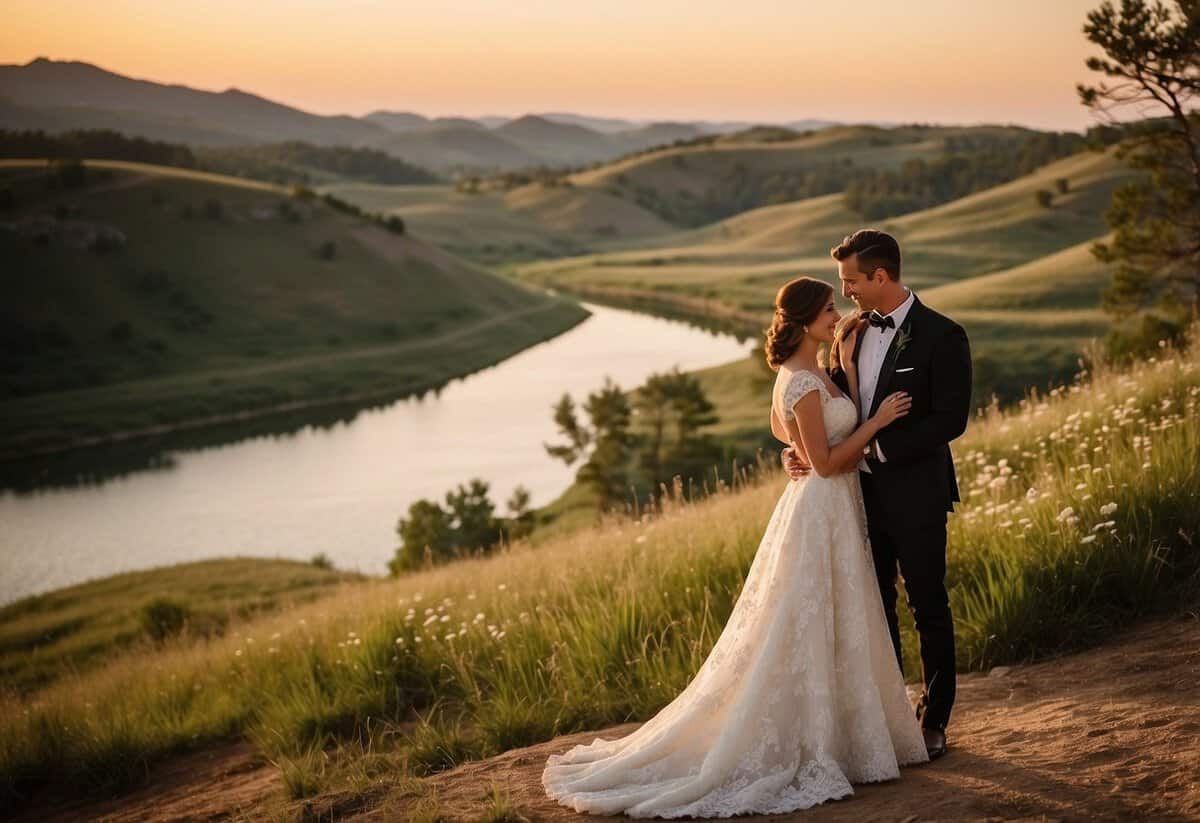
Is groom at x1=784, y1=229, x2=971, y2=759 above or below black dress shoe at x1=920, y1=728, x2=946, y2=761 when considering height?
above

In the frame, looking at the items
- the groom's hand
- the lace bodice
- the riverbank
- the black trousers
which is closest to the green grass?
the groom's hand

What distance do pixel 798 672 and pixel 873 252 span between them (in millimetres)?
2552

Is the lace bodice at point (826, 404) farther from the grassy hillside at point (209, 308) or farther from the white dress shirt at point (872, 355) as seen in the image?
the grassy hillside at point (209, 308)

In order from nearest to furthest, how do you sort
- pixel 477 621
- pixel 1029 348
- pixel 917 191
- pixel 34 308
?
pixel 477 621 < pixel 1029 348 < pixel 34 308 < pixel 917 191

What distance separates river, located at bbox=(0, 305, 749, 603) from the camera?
4797cm

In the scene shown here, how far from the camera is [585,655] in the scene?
30.2 feet

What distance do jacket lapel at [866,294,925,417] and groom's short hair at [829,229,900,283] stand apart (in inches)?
8.9

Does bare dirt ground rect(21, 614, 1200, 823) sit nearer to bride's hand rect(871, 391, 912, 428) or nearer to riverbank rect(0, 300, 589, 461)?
bride's hand rect(871, 391, 912, 428)

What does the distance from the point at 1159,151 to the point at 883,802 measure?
27300 mm

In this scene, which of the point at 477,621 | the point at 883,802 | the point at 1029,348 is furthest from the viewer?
the point at 1029,348

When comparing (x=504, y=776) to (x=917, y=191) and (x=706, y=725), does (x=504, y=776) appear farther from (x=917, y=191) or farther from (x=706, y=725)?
(x=917, y=191)

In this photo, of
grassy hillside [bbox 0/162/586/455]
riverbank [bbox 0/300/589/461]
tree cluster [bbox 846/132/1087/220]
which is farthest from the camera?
tree cluster [bbox 846/132/1087/220]

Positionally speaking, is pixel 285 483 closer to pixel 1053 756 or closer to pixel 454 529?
pixel 454 529

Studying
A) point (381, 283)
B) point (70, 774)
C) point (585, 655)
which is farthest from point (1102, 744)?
point (381, 283)
